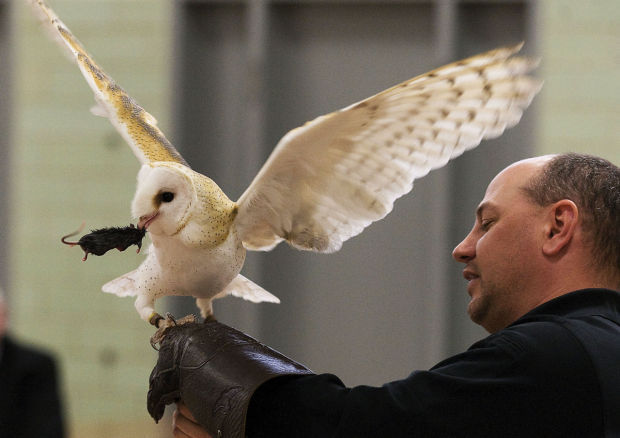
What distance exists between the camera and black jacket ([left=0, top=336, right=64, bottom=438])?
3896 millimetres

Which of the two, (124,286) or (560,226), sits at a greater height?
(560,226)

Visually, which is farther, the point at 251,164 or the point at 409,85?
the point at 251,164

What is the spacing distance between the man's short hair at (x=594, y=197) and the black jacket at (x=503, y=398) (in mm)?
225

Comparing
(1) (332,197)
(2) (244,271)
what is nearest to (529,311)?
(1) (332,197)

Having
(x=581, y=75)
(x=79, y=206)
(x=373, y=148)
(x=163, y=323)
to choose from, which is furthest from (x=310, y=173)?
(x=79, y=206)

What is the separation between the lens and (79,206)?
492 cm

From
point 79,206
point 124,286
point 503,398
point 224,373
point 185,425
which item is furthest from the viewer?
point 79,206

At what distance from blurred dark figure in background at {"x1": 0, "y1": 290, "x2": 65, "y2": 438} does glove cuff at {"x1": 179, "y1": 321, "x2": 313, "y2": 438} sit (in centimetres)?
242

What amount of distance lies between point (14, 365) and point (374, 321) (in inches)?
72.8

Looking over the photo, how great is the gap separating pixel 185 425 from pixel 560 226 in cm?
79

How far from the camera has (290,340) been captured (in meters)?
4.99

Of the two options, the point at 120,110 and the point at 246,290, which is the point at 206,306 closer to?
the point at 246,290

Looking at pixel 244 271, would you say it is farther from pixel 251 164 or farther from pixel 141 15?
pixel 141 15

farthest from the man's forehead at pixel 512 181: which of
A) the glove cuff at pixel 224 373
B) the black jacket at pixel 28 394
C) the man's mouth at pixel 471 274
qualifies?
the black jacket at pixel 28 394
